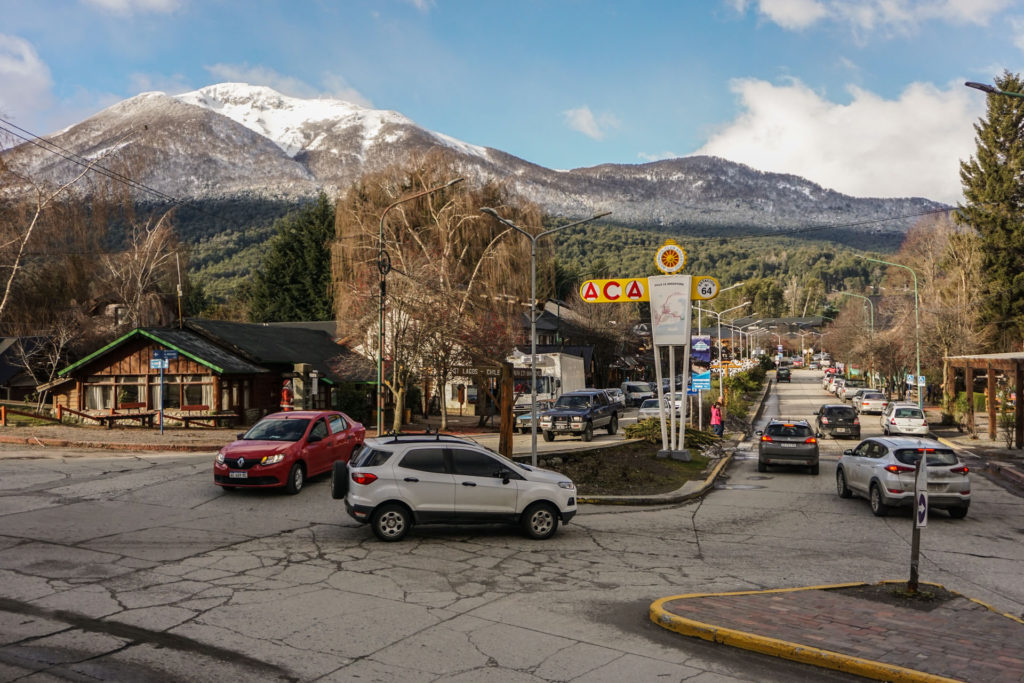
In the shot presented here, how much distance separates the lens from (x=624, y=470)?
21.5 meters

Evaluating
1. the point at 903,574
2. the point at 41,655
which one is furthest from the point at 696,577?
the point at 41,655

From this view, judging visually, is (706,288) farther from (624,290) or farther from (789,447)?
(789,447)

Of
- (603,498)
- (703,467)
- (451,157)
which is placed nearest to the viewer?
(603,498)

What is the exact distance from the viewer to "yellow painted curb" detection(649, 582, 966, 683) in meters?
7.33

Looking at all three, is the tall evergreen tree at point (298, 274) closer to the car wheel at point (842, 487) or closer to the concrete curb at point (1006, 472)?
the concrete curb at point (1006, 472)

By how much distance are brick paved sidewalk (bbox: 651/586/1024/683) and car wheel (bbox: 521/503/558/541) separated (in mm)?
4101

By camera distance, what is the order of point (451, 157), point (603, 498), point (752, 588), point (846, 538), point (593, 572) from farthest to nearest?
point (451, 157)
point (603, 498)
point (846, 538)
point (593, 572)
point (752, 588)

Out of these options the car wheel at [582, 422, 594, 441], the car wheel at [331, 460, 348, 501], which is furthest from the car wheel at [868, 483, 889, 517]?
the car wheel at [582, 422, 594, 441]

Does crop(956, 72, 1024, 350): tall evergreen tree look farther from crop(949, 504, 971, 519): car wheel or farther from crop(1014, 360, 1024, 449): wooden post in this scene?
crop(949, 504, 971, 519): car wheel

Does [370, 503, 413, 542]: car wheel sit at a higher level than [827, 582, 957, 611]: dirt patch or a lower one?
higher

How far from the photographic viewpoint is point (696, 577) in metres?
11.4

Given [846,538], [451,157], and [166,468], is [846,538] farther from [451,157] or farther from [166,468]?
[451,157]

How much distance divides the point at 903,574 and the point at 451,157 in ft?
126

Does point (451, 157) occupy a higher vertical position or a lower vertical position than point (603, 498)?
higher
